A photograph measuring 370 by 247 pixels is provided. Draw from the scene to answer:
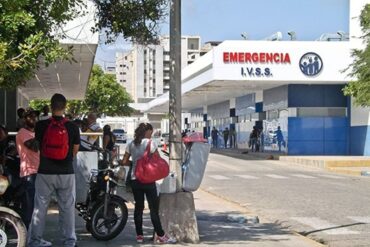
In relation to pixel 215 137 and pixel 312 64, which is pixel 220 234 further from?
pixel 215 137

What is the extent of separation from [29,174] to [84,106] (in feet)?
166

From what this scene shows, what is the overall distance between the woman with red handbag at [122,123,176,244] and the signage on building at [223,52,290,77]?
25.3 metres

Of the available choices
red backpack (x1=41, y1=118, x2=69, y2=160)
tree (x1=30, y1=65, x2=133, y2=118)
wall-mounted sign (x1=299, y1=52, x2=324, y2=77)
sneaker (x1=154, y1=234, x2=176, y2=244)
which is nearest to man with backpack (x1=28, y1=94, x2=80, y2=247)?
A: red backpack (x1=41, y1=118, x2=69, y2=160)

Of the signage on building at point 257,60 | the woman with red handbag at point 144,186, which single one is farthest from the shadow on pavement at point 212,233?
the signage on building at point 257,60

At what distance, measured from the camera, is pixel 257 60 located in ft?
110

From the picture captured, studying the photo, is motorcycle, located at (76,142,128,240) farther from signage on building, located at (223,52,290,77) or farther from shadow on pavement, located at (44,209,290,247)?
signage on building, located at (223,52,290,77)

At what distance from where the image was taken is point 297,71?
33656 millimetres

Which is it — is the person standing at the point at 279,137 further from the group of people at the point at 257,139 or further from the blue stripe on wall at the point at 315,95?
the group of people at the point at 257,139

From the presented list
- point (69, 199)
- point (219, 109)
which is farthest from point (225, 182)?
point (219, 109)

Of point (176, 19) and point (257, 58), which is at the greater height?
point (257, 58)

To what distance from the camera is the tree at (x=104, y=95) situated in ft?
206

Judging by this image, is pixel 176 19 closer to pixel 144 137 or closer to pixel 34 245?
pixel 144 137

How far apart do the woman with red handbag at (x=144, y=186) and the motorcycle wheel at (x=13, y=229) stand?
187cm

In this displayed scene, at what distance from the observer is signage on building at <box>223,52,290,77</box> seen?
33406 mm
